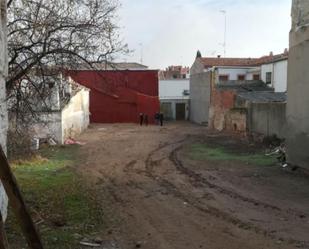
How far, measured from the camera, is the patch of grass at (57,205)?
8695 millimetres

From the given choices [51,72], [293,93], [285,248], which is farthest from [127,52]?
[285,248]

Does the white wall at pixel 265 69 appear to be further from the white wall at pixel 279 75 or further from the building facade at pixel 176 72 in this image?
the building facade at pixel 176 72

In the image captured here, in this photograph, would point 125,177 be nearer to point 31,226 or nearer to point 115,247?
point 115,247

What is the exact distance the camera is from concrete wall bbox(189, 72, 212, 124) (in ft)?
157

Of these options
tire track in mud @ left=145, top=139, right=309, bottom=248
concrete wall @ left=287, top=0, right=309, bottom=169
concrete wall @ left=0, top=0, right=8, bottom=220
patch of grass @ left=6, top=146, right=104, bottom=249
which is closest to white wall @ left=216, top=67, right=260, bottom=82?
tire track in mud @ left=145, top=139, right=309, bottom=248

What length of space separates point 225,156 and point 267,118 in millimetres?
5303

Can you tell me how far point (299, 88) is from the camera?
17.6m

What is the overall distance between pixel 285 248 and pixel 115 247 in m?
2.57

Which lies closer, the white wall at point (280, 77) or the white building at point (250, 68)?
the white wall at point (280, 77)

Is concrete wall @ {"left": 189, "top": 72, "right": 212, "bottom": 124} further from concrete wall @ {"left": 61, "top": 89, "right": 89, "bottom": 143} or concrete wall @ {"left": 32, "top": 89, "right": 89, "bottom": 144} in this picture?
concrete wall @ {"left": 32, "top": 89, "right": 89, "bottom": 144}

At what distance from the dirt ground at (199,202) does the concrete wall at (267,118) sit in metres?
5.30

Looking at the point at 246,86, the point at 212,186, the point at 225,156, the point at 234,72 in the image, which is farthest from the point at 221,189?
the point at 234,72

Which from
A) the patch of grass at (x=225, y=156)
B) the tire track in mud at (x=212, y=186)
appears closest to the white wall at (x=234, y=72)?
the patch of grass at (x=225, y=156)

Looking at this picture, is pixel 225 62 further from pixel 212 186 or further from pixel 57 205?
pixel 57 205
